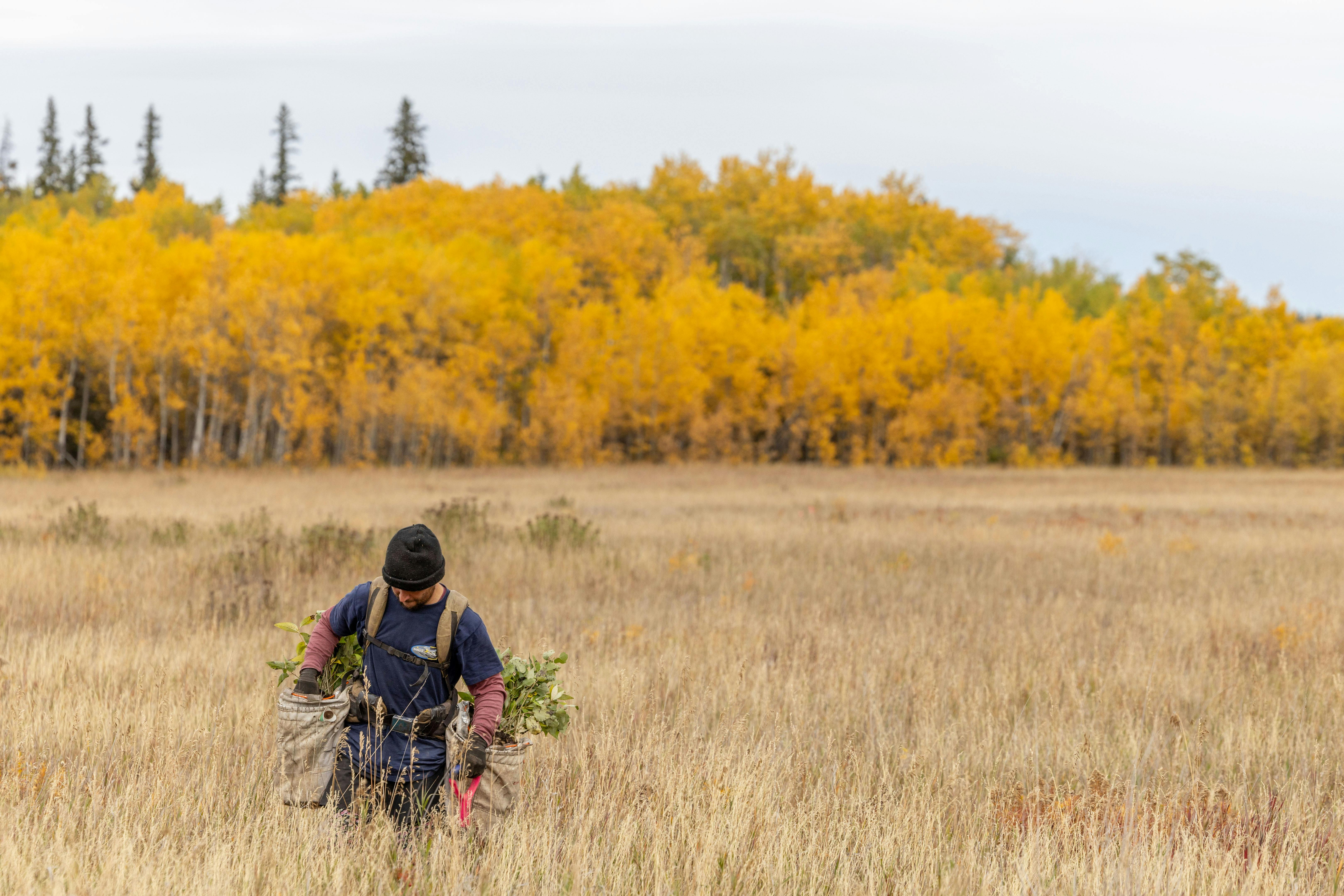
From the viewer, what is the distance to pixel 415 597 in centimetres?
379

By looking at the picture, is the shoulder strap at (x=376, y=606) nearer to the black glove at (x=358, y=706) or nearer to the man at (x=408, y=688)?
the man at (x=408, y=688)

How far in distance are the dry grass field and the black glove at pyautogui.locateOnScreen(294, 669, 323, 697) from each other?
580mm

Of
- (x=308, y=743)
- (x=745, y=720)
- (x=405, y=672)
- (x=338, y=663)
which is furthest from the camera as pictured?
(x=745, y=720)

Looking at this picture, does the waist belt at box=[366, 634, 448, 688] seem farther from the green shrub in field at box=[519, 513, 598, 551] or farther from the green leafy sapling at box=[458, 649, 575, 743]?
the green shrub in field at box=[519, 513, 598, 551]

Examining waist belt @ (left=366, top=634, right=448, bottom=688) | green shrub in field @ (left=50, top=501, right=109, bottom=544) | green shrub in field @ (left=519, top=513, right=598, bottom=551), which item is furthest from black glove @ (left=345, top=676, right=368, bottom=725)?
green shrub in field @ (left=50, top=501, right=109, bottom=544)

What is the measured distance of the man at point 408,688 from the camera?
384cm

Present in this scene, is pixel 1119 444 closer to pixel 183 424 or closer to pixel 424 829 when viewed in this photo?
pixel 183 424

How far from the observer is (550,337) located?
2210 inches

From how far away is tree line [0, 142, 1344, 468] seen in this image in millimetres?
40531

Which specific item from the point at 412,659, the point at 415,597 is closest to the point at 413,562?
the point at 415,597

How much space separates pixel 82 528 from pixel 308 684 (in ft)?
41.3

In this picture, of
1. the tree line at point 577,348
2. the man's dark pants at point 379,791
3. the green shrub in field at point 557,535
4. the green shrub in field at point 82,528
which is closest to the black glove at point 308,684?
the man's dark pants at point 379,791

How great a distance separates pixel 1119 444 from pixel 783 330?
24.4 meters

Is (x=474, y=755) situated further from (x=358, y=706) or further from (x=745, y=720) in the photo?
(x=745, y=720)
